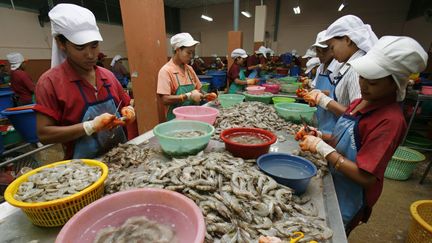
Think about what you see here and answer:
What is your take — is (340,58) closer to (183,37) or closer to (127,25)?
(183,37)

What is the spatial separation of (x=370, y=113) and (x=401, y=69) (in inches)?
13.9

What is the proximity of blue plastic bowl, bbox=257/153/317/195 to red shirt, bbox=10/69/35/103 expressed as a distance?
797 cm

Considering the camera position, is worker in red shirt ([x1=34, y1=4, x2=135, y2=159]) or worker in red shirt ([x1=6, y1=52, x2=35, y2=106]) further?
worker in red shirt ([x1=6, y1=52, x2=35, y2=106])

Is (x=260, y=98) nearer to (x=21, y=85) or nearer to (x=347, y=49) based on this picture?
(x=347, y=49)

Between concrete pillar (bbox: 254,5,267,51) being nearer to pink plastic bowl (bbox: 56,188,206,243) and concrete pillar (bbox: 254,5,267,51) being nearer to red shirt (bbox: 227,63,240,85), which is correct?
red shirt (bbox: 227,63,240,85)

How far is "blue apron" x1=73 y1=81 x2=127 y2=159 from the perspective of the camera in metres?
2.03

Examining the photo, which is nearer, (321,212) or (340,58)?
(321,212)

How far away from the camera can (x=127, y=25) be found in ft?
11.0

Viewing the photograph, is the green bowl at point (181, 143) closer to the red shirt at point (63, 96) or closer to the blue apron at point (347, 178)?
the red shirt at point (63, 96)

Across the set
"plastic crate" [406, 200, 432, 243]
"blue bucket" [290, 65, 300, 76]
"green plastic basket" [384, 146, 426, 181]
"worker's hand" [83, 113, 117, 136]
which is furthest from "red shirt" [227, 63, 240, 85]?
"blue bucket" [290, 65, 300, 76]

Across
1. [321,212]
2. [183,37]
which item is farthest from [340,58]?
[183,37]

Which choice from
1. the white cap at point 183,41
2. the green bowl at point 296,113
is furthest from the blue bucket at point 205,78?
the green bowl at point 296,113

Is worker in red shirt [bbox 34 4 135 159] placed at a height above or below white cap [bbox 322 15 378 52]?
below

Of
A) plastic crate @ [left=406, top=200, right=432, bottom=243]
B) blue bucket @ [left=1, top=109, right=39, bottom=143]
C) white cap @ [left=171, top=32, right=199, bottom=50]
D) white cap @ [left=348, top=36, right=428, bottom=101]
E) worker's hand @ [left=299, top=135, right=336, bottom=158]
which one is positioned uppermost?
white cap @ [left=171, top=32, right=199, bottom=50]
